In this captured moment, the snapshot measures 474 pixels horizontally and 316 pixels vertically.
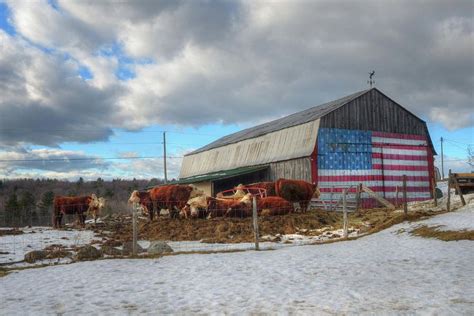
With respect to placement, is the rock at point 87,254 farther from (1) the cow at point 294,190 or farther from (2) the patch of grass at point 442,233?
(1) the cow at point 294,190

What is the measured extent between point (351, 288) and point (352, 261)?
2915 millimetres

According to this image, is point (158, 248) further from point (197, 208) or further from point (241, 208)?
point (197, 208)

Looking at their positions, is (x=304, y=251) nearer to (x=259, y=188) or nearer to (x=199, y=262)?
(x=199, y=262)

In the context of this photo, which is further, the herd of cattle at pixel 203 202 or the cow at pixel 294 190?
the cow at pixel 294 190

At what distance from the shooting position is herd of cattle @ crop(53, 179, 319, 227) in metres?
20.6

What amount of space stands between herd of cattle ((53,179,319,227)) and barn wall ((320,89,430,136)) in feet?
21.7

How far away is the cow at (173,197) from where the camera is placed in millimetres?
22391

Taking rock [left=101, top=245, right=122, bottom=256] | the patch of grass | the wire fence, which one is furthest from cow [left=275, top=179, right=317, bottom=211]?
rock [left=101, top=245, right=122, bottom=256]

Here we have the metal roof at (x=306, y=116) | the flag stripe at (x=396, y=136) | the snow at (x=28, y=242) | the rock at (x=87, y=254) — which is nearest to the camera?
the rock at (x=87, y=254)

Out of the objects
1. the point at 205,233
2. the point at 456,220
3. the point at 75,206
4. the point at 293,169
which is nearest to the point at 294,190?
the point at 293,169

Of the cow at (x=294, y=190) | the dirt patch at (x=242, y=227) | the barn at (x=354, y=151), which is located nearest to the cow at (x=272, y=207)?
the dirt patch at (x=242, y=227)

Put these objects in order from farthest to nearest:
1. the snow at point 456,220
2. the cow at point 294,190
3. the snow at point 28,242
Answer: the cow at point 294,190
the snow at point 456,220
the snow at point 28,242

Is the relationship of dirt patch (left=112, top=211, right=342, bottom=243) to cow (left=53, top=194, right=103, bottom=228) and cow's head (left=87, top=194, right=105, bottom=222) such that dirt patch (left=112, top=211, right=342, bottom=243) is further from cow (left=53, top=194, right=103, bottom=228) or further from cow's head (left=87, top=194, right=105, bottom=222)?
cow (left=53, top=194, right=103, bottom=228)

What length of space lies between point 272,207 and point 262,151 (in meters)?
14.4
